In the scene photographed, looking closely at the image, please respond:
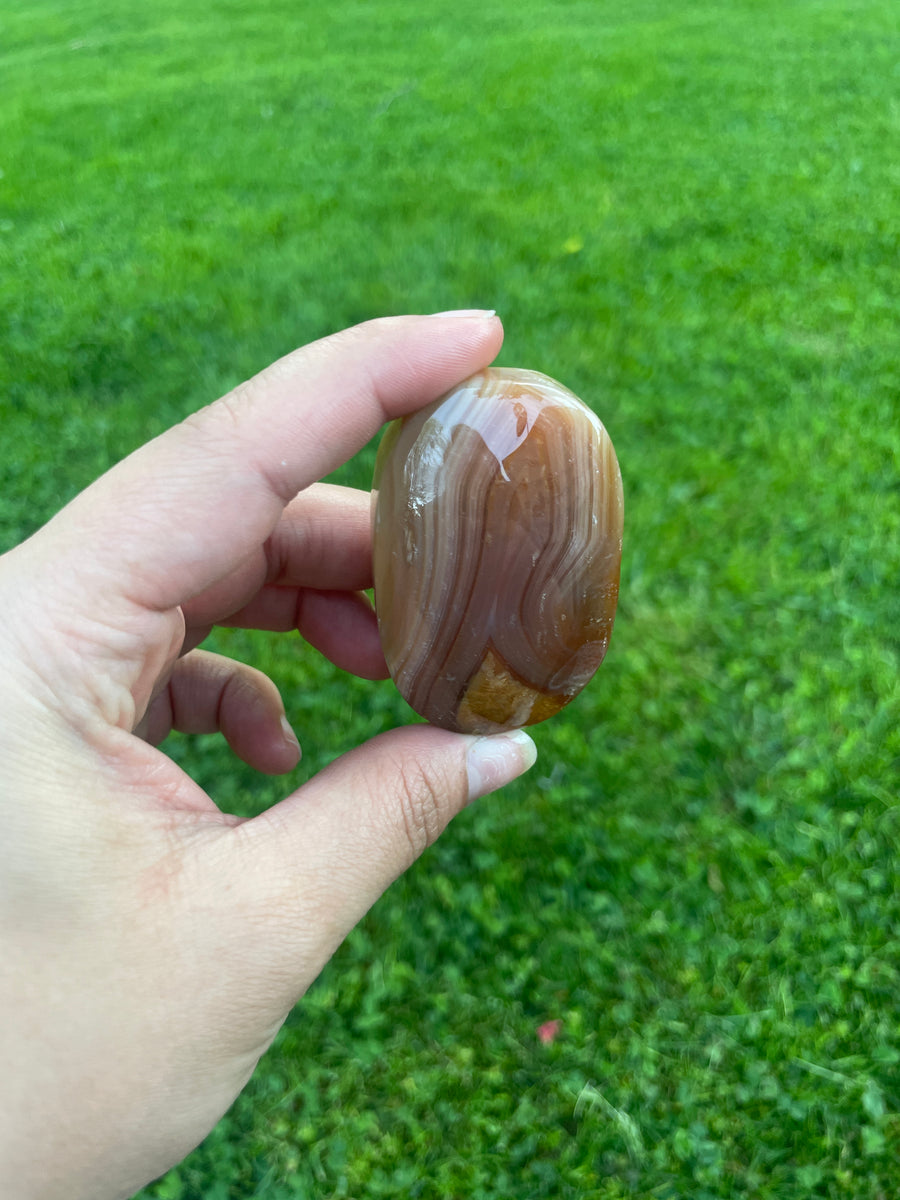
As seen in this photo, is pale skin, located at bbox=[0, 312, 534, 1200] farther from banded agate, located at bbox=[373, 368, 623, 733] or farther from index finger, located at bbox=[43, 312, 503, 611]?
banded agate, located at bbox=[373, 368, 623, 733]

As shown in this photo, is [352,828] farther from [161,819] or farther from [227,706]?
[227,706]

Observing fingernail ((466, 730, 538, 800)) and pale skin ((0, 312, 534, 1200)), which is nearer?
pale skin ((0, 312, 534, 1200))

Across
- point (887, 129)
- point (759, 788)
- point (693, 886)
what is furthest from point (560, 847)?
point (887, 129)

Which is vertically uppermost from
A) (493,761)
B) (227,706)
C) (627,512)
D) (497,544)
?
(497,544)

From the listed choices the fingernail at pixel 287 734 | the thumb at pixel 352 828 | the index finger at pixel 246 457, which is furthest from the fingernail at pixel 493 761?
the fingernail at pixel 287 734

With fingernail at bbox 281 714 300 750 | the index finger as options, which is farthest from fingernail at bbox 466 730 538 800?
fingernail at bbox 281 714 300 750

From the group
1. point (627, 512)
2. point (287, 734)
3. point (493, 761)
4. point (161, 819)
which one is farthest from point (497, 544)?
point (627, 512)

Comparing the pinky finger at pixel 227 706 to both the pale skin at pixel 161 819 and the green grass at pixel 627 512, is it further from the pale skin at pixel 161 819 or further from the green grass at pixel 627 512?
the pale skin at pixel 161 819
